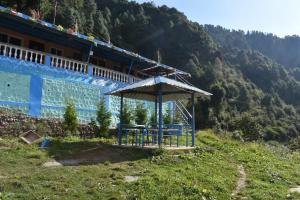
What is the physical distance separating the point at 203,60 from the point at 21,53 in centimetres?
5255

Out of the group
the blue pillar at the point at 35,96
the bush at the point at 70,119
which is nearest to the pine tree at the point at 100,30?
the blue pillar at the point at 35,96

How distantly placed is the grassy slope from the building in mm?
3129

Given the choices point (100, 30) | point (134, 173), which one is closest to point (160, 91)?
point (134, 173)

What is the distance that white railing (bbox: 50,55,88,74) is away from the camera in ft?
57.2

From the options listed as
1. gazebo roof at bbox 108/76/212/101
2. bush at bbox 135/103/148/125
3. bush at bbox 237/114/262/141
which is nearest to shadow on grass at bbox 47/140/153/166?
gazebo roof at bbox 108/76/212/101

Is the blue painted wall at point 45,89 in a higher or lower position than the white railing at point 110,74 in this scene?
lower

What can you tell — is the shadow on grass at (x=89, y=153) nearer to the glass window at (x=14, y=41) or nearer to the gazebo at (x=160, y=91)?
the gazebo at (x=160, y=91)

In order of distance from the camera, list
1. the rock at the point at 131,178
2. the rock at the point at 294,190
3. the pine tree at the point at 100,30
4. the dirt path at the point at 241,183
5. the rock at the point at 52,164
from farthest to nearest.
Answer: the pine tree at the point at 100,30 < the rock at the point at 52,164 < the rock at the point at 294,190 < the dirt path at the point at 241,183 < the rock at the point at 131,178

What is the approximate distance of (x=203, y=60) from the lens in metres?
66.3

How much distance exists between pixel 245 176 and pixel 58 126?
7857 millimetres

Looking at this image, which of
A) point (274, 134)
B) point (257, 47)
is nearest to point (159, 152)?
point (274, 134)

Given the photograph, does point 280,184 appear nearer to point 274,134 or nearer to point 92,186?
point 92,186

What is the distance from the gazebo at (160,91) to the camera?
13.2 m

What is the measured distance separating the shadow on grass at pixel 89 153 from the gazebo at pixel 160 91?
3.14ft
